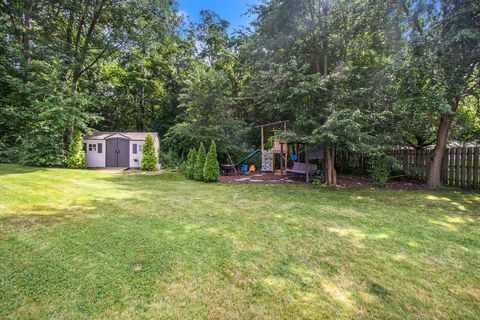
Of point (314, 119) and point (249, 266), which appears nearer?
point (249, 266)

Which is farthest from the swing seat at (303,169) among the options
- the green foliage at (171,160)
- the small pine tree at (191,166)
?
the green foliage at (171,160)

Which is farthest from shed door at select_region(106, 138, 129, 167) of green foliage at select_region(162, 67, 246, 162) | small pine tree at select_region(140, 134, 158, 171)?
green foliage at select_region(162, 67, 246, 162)

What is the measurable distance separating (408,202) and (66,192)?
351 inches

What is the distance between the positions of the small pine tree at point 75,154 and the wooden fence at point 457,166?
16990 millimetres

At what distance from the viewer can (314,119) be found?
820cm

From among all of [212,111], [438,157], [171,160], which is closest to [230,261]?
[438,157]

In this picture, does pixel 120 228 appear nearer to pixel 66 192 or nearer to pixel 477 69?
pixel 66 192

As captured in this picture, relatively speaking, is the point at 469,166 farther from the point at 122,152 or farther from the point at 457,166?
the point at 122,152

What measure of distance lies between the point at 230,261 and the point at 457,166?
32.0 feet

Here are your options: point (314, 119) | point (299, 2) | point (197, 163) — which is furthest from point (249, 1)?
point (197, 163)

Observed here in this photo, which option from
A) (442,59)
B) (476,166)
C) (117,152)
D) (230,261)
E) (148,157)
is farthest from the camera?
(117,152)

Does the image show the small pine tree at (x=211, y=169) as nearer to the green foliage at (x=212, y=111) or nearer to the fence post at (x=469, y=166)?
the green foliage at (x=212, y=111)

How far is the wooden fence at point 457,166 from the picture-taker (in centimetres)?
780

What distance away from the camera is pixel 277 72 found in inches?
341
